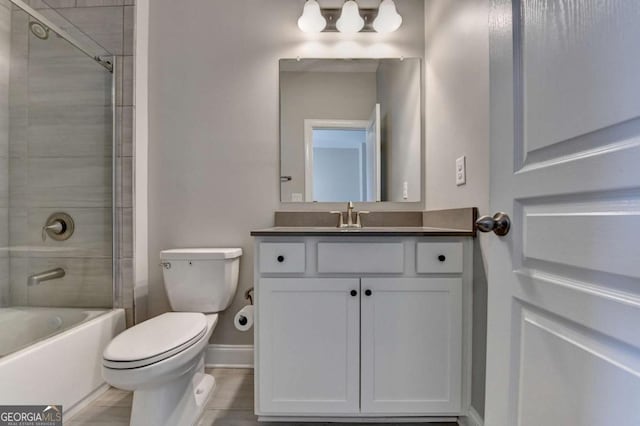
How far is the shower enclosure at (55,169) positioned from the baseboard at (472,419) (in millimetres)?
1894

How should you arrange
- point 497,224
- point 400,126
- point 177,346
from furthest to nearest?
point 400,126
point 177,346
point 497,224

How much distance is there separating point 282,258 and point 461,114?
1031 millimetres

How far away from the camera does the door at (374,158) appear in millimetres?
1812

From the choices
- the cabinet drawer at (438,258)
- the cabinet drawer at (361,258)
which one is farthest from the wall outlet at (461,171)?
the cabinet drawer at (361,258)

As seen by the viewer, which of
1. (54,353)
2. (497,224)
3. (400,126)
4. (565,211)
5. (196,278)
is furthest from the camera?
(400,126)

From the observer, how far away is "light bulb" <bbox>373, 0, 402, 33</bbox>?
1740mm

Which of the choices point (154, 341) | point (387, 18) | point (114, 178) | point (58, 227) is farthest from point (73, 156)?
point (387, 18)

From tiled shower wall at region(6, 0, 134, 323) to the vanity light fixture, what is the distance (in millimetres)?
1064

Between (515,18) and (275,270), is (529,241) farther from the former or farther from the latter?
(275,270)

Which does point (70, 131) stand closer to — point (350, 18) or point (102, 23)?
point (102, 23)

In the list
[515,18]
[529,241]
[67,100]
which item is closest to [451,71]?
[515,18]

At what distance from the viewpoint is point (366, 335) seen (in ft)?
4.00

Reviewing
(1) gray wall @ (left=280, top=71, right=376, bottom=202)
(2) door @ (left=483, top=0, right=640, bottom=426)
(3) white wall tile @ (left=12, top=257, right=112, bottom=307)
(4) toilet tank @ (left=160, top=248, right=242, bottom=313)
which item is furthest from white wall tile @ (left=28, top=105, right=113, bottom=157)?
(2) door @ (left=483, top=0, right=640, bottom=426)

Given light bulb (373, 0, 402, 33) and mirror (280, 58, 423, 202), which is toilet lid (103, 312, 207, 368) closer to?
mirror (280, 58, 423, 202)
